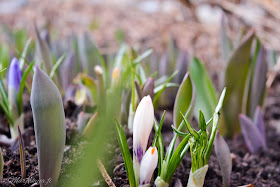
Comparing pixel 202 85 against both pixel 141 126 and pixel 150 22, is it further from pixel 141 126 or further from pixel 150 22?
pixel 150 22

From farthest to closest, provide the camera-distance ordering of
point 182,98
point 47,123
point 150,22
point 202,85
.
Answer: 1. point 150,22
2. point 202,85
3. point 182,98
4. point 47,123

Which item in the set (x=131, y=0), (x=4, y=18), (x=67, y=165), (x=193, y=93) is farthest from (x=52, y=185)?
(x=131, y=0)

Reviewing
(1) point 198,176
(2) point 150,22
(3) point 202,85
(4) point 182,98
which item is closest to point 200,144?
(1) point 198,176

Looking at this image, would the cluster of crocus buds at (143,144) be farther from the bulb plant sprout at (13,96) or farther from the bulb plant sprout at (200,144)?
the bulb plant sprout at (13,96)

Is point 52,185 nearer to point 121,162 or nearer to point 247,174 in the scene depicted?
point 121,162

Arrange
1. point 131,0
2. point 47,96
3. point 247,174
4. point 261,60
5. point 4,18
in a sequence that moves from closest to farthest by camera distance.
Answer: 1. point 47,96
2. point 247,174
3. point 261,60
4. point 4,18
5. point 131,0

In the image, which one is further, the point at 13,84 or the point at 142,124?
the point at 13,84
